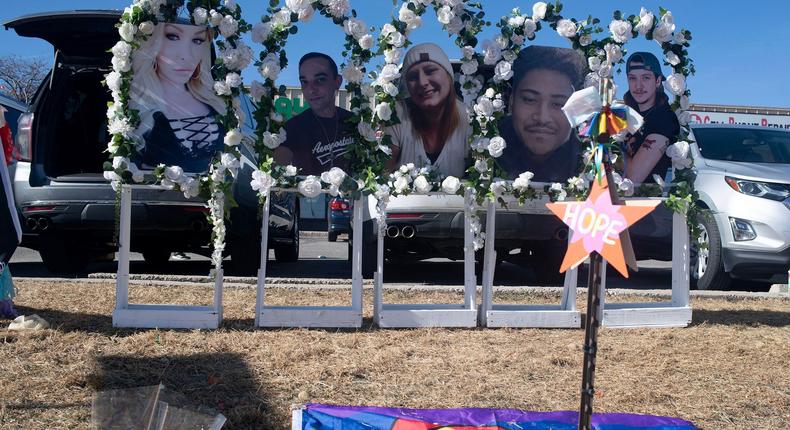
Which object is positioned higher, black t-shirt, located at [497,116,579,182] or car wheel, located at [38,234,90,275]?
black t-shirt, located at [497,116,579,182]

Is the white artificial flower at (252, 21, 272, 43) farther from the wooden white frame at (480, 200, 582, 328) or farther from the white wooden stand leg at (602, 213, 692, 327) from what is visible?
the white wooden stand leg at (602, 213, 692, 327)

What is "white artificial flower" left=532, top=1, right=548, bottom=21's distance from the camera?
16.8 feet

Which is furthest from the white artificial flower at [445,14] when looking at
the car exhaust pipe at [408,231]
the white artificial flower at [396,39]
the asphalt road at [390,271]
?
the asphalt road at [390,271]

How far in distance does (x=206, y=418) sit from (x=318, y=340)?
168 cm

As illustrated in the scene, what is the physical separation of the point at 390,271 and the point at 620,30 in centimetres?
459

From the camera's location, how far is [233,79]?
15.6 ft

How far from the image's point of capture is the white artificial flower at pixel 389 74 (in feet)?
15.9

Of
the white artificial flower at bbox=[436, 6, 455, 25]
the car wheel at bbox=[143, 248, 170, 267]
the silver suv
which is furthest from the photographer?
the car wheel at bbox=[143, 248, 170, 267]

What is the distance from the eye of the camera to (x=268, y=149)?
485 centimetres

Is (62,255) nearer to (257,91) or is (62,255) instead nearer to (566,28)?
(257,91)

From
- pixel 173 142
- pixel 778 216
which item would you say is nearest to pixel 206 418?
pixel 173 142

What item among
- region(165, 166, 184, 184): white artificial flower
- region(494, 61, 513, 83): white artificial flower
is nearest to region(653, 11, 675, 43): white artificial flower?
region(494, 61, 513, 83): white artificial flower

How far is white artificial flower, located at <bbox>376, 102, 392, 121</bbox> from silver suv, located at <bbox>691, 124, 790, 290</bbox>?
317 cm

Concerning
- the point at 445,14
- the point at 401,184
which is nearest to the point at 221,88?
the point at 401,184
